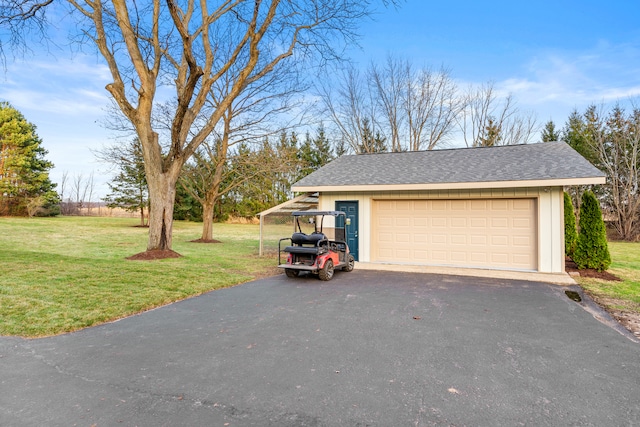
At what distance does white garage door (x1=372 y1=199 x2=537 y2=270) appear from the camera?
29.5 ft

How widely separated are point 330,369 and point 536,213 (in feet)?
26.4

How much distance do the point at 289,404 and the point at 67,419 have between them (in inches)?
58.3

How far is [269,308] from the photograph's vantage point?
524 cm

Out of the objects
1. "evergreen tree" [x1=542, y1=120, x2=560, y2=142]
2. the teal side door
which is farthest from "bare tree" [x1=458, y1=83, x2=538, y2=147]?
the teal side door

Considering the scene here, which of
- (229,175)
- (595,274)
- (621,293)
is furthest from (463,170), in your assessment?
(229,175)

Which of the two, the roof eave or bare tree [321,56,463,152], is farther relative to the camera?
bare tree [321,56,463,152]

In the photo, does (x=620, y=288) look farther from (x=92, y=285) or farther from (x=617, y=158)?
(x=617, y=158)

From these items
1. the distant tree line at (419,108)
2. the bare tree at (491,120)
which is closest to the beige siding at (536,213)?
the distant tree line at (419,108)

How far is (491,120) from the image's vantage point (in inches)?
998

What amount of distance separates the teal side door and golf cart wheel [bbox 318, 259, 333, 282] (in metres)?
2.95

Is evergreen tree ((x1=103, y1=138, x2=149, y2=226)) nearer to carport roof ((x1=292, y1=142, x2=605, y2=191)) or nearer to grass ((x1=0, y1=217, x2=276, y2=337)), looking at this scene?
grass ((x1=0, y1=217, x2=276, y2=337))

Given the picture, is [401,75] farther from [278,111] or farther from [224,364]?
[224,364]

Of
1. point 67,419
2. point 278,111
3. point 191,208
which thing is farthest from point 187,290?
point 191,208

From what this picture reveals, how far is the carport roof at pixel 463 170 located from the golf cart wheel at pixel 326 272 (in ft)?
11.0
